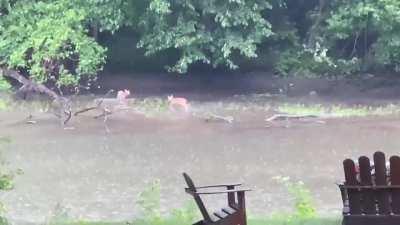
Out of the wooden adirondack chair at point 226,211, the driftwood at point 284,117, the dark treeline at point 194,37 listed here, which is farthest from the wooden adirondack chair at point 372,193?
the dark treeline at point 194,37

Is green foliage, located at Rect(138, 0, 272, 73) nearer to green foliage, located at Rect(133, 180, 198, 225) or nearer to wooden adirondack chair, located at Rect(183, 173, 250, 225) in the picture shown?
green foliage, located at Rect(133, 180, 198, 225)

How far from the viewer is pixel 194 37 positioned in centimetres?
2081

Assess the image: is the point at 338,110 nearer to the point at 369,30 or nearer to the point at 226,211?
the point at 369,30

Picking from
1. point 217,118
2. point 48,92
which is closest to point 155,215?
point 217,118

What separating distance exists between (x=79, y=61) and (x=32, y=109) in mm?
2353

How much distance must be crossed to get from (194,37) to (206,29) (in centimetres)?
68

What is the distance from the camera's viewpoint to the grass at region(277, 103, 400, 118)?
17031mm

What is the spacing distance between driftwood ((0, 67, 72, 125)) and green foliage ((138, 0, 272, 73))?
344cm

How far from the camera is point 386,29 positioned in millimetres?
20766

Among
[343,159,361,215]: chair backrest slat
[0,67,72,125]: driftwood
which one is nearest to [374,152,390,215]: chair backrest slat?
[343,159,361,215]: chair backrest slat

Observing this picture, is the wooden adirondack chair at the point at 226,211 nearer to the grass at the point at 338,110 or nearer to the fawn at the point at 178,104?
the grass at the point at 338,110

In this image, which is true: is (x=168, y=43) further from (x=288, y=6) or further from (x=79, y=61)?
(x=288, y=6)

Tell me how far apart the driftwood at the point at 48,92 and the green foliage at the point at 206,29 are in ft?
11.3

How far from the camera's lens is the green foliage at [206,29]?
2078cm
